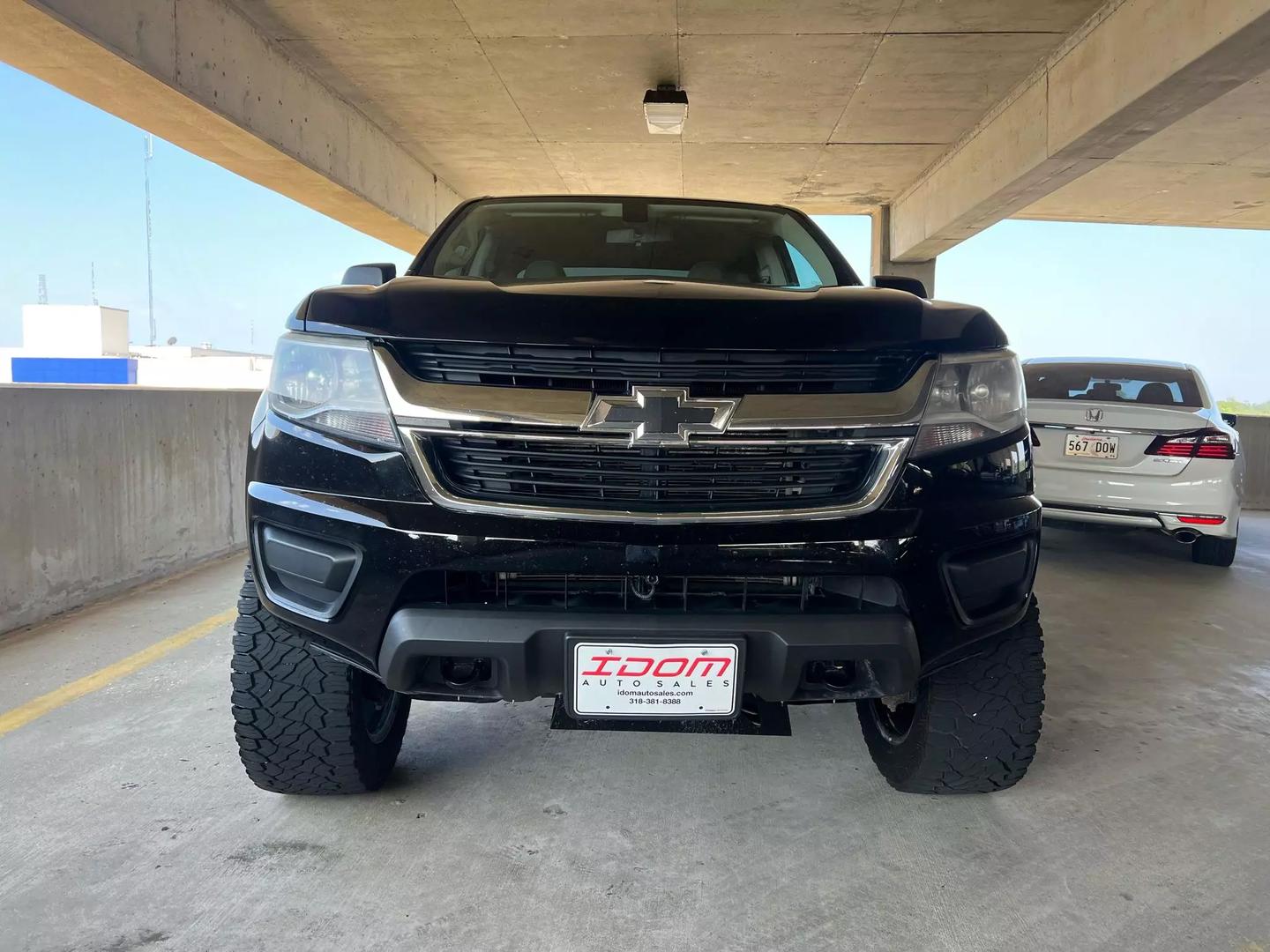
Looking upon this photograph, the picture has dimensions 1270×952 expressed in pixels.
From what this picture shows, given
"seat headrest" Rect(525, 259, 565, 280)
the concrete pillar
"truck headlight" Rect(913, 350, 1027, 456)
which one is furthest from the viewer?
the concrete pillar

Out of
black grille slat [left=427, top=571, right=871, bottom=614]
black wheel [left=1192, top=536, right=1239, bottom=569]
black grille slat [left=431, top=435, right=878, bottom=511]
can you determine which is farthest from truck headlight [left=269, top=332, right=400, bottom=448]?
black wheel [left=1192, top=536, right=1239, bottom=569]

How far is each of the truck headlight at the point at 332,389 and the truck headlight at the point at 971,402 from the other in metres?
1.09

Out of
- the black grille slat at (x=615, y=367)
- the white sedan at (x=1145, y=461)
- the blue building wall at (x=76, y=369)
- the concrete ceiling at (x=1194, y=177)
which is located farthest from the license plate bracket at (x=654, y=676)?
the blue building wall at (x=76, y=369)

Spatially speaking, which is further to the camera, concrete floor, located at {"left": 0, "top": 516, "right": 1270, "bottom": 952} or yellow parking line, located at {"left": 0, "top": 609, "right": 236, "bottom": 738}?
yellow parking line, located at {"left": 0, "top": 609, "right": 236, "bottom": 738}

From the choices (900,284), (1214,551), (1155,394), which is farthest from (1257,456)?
(900,284)

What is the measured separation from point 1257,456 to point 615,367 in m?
10.4

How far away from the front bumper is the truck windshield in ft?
4.26

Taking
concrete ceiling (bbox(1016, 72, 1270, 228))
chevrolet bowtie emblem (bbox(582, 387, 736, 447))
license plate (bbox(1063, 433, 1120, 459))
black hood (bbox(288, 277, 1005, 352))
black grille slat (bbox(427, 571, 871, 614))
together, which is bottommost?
black grille slat (bbox(427, 571, 871, 614))

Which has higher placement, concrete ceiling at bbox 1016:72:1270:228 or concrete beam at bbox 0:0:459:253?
concrete ceiling at bbox 1016:72:1270:228

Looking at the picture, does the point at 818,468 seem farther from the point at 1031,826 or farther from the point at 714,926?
the point at 1031,826

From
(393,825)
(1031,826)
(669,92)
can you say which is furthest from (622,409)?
(669,92)

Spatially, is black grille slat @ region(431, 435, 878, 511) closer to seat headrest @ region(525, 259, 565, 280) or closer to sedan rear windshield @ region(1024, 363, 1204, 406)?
seat headrest @ region(525, 259, 565, 280)

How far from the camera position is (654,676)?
174 cm

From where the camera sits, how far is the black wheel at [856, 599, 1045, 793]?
2.08 metres
